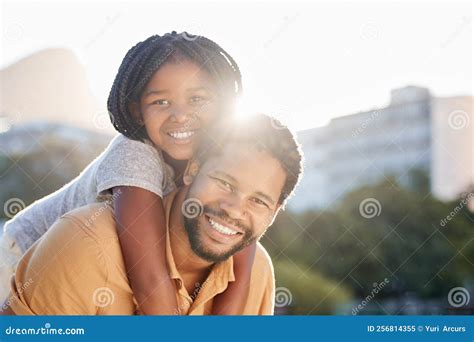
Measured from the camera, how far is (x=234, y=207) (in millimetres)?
2689

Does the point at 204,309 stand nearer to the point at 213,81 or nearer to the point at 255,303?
the point at 255,303

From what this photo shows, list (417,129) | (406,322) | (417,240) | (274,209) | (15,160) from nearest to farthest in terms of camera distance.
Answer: (274,209) → (406,322) → (417,240) → (15,160) → (417,129)

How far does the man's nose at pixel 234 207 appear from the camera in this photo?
2688 millimetres

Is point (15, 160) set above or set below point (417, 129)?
above

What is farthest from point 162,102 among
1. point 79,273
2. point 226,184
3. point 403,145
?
point 403,145

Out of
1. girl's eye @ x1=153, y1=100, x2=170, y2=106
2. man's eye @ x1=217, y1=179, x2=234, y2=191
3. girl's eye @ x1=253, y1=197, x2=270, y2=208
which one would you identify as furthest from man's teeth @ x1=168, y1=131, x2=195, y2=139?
girl's eye @ x1=253, y1=197, x2=270, y2=208

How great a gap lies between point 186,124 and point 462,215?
15.6m

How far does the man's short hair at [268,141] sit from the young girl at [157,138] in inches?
4.8

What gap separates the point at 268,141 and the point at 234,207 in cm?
25

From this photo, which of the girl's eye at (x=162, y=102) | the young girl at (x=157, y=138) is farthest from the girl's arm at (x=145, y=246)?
the girl's eye at (x=162, y=102)

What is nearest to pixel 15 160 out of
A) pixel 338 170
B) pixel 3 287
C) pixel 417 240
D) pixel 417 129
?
pixel 417 240

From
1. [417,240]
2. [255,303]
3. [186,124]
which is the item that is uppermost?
[186,124]

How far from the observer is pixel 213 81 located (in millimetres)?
2811

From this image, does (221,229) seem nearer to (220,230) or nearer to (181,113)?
(220,230)
